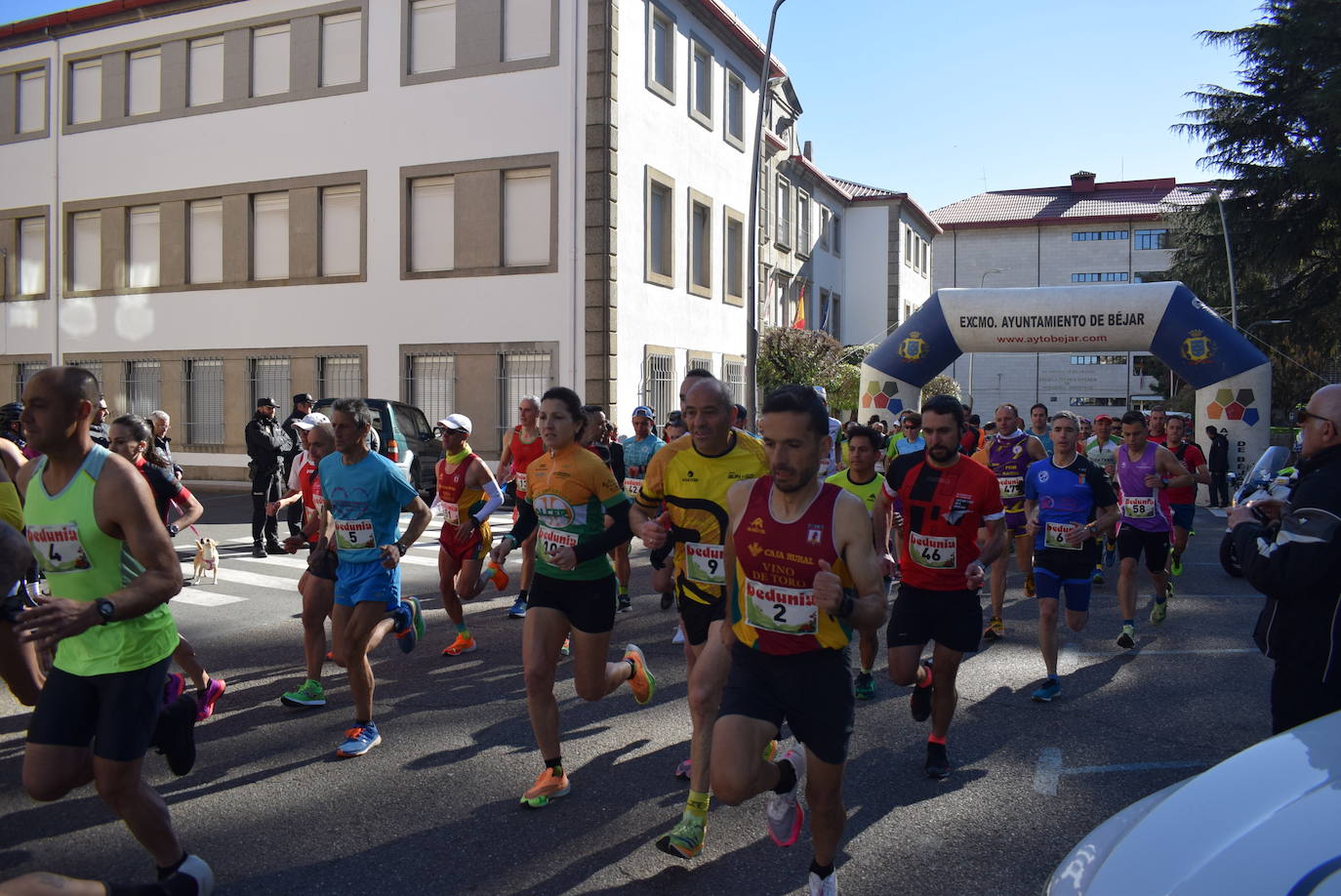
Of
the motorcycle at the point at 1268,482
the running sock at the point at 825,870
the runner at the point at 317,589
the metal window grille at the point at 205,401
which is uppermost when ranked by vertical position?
the metal window grille at the point at 205,401

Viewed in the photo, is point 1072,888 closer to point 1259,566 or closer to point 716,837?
point 1259,566

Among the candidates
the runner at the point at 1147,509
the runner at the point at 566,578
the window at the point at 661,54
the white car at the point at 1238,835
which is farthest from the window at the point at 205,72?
the white car at the point at 1238,835

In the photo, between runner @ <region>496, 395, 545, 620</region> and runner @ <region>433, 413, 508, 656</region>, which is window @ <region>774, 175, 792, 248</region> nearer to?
runner @ <region>496, 395, 545, 620</region>

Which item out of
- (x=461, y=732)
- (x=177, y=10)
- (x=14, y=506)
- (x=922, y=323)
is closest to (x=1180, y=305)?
(x=922, y=323)

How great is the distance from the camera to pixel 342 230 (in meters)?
23.4

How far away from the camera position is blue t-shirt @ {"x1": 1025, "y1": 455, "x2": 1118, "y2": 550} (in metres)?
7.23

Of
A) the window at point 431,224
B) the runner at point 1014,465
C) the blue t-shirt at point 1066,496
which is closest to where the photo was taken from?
the blue t-shirt at point 1066,496

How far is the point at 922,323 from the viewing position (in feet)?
67.2

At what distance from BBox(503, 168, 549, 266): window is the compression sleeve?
55.8 ft

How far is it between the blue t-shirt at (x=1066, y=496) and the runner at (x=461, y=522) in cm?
389

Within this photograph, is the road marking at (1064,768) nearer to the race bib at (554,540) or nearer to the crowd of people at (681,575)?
the crowd of people at (681,575)

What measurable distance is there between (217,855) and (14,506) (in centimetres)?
221

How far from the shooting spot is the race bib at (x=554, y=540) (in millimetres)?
5359

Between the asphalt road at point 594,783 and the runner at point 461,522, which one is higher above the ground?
the runner at point 461,522
